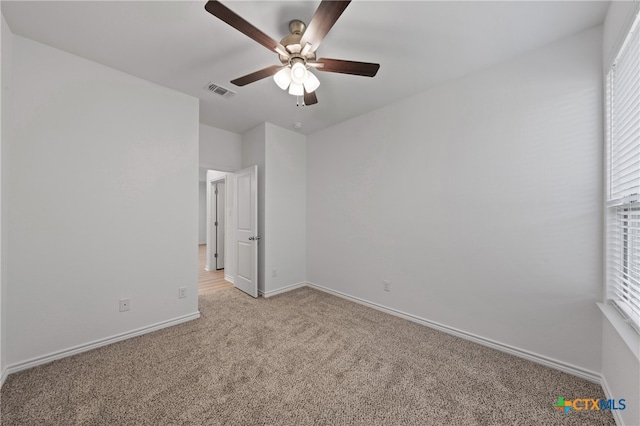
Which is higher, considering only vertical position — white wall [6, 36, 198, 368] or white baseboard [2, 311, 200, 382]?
white wall [6, 36, 198, 368]

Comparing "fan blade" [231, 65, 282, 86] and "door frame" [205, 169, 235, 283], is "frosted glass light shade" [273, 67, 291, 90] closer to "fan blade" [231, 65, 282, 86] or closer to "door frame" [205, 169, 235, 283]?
"fan blade" [231, 65, 282, 86]

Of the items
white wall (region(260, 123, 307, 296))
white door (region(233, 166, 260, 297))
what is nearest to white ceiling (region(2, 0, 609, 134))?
white wall (region(260, 123, 307, 296))

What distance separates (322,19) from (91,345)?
328cm

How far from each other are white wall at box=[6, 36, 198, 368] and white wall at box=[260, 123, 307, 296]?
1117mm

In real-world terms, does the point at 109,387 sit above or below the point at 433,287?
below

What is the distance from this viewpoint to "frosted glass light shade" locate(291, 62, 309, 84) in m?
1.71

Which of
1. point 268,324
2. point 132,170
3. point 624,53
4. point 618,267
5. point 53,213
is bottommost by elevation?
point 268,324

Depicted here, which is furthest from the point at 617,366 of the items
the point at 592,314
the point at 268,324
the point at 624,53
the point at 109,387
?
the point at 109,387

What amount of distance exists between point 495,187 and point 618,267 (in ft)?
3.13

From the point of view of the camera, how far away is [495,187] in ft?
7.30

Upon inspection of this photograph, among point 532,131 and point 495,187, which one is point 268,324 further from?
point 532,131

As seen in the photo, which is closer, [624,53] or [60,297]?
[624,53]

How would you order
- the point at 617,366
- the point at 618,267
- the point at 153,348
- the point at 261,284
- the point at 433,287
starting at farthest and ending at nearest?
1. the point at 261,284
2. the point at 433,287
3. the point at 153,348
4. the point at 618,267
5. the point at 617,366

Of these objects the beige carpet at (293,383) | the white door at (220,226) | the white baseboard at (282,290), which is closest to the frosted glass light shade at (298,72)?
the beige carpet at (293,383)
